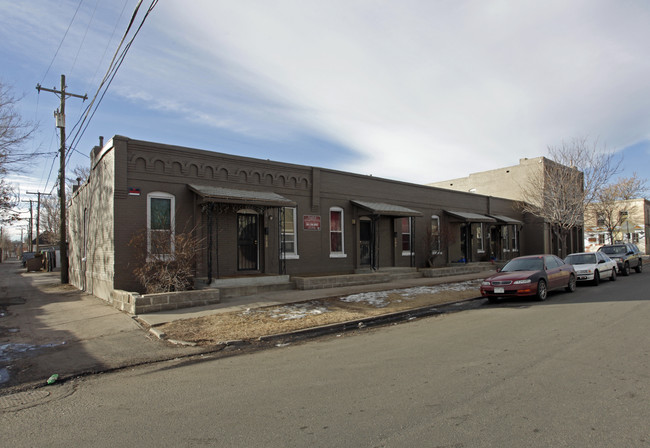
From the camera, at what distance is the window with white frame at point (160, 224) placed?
11961 mm

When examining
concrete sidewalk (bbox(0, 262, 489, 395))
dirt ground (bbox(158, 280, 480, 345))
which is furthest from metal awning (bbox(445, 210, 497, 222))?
concrete sidewalk (bbox(0, 262, 489, 395))

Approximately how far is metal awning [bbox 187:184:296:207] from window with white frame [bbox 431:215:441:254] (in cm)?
995

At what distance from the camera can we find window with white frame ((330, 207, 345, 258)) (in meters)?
18.3

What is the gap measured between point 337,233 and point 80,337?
11454mm

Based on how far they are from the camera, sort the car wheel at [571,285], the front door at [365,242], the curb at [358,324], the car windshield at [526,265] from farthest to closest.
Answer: the front door at [365,242]
the car wheel at [571,285]
the car windshield at [526,265]
the curb at [358,324]

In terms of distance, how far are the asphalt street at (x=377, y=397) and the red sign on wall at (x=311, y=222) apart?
31.1ft

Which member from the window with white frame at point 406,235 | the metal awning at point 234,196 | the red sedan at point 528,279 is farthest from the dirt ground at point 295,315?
the window with white frame at point 406,235

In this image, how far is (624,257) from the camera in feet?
70.2

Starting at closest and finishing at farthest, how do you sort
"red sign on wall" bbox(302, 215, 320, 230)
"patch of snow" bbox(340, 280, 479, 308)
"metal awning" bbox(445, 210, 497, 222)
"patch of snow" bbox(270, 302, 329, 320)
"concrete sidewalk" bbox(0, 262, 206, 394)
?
"concrete sidewalk" bbox(0, 262, 206, 394) < "patch of snow" bbox(270, 302, 329, 320) < "patch of snow" bbox(340, 280, 479, 308) < "red sign on wall" bbox(302, 215, 320, 230) < "metal awning" bbox(445, 210, 497, 222)

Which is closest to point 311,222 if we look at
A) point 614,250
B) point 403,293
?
point 403,293

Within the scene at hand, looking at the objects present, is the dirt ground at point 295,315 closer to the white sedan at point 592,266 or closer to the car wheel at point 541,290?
the car wheel at point 541,290

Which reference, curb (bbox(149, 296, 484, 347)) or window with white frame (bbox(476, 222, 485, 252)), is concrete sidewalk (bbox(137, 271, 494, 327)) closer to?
curb (bbox(149, 296, 484, 347))

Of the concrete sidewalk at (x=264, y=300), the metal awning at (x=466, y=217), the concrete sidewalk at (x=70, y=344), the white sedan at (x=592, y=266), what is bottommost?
the concrete sidewalk at (x=70, y=344)

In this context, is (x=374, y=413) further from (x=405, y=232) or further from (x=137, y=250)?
(x=405, y=232)
